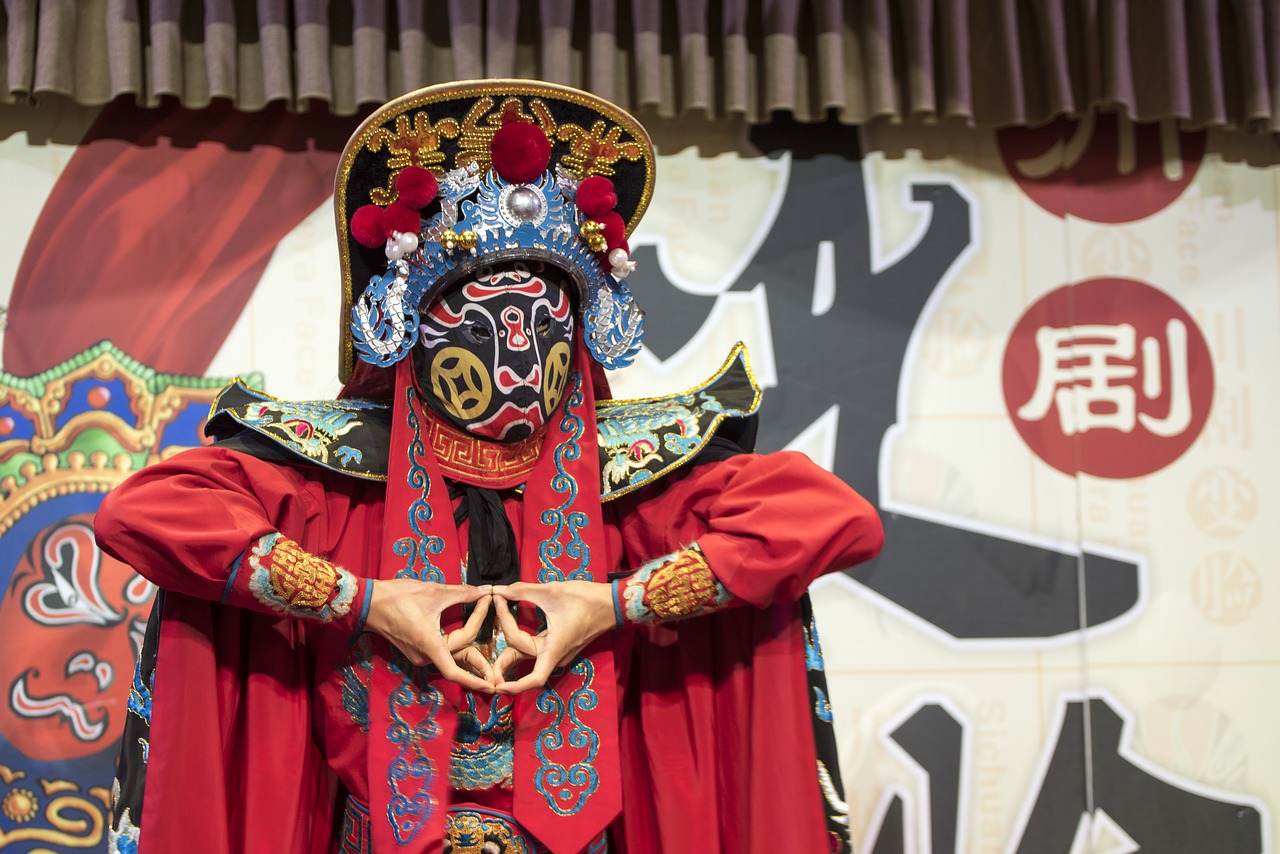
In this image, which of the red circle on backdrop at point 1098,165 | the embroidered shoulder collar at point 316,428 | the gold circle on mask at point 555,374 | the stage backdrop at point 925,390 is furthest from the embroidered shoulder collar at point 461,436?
the red circle on backdrop at point 1098,165

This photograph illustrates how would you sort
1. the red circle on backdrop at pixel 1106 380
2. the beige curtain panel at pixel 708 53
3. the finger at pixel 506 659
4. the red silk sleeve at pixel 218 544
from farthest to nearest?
1. the red circle on backdrop at pixel 1106 380
2. the beige curtain panel at pixel 708 53
3. the finger at pixel 506 659
4. the red silk sleeve at pixel 218 544

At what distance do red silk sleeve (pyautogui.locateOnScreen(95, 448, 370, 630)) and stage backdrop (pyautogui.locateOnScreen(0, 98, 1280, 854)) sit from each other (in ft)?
2.73

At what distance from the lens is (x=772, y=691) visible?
1.66 m

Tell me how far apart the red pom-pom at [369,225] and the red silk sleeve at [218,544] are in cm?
35

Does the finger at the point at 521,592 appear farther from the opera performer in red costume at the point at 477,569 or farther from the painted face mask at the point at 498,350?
the painted face mask at the point at 498,350

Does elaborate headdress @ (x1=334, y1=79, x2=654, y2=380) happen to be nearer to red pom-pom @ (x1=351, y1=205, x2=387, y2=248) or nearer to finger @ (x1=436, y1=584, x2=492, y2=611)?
red pom-pom @ (x1=351, y1=205, x2=387, y2=248)

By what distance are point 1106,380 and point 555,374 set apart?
1.39m

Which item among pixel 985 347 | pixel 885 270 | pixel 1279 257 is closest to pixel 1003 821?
pixel 985 347

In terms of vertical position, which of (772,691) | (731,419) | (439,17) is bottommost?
(772,691)

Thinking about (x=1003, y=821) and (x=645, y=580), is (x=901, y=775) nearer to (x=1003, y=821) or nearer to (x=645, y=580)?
(x=1003, y=821)

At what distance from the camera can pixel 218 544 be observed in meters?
1.47

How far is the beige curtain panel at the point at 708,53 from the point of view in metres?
2.21

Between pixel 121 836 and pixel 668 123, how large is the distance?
1660 mm

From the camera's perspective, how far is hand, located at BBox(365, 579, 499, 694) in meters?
1.52
